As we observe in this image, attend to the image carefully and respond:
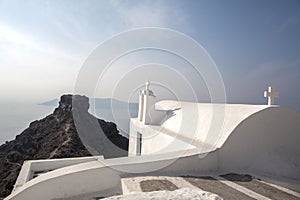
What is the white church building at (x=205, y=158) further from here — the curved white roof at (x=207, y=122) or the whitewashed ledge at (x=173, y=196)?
the whitewashed ledge at (x=173, y=196)

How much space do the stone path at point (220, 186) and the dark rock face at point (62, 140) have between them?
11.0m

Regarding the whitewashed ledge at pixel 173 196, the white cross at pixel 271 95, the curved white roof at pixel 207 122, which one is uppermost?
the white cross at pixel 271 95

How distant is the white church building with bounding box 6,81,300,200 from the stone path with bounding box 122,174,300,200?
1.21 ft

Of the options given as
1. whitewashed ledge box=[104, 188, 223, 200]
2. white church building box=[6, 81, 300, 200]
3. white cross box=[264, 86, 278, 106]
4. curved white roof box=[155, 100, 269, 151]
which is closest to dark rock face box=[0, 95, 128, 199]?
curved white roof box=[155, 100, 269, 151]

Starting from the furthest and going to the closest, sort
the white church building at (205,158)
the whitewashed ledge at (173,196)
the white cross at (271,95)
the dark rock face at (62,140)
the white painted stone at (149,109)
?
the dark rock face at (62,140), the white painted stone at (149,109), the white cross at (271,95), the white church building at (205,158), the whitewashed ledge at (173,196)

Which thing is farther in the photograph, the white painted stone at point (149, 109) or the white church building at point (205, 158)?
the white painted stone at point (149, 109)

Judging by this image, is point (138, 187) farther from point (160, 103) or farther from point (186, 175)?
point (160, 103)

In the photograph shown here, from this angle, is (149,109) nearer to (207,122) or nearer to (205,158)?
(207,122)

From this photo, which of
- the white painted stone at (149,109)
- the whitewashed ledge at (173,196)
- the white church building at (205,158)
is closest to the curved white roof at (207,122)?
the white church building at (205,158)

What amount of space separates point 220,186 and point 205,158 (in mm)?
1212

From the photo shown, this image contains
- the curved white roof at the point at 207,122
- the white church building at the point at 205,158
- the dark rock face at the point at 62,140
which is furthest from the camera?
the dark rock face at the point at 62,140

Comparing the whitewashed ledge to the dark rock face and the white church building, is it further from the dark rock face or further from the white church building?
the dark rock face

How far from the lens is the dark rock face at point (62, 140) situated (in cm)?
1802

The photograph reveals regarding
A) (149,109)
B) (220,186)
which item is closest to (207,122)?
(220,186)
